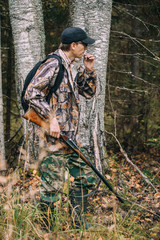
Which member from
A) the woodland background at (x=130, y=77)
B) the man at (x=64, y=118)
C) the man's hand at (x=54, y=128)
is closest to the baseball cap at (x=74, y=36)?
the man at (x=64, y=118)

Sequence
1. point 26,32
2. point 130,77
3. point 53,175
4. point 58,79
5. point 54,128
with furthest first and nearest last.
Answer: point 130,77, point 26,32, point 53,175, point 58,79, point 54,128

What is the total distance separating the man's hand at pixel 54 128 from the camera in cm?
269

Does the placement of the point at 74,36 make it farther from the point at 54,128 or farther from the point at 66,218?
the point at 66,218

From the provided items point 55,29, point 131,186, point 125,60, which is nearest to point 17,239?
point 131,186

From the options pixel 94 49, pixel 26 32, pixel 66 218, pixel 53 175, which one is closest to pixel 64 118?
pixel 53 175

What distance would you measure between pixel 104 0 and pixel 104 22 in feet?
1.20

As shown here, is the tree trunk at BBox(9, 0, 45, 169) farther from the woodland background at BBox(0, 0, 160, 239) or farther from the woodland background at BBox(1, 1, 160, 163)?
the woodland background at BBox(1, 1, 160, 163)

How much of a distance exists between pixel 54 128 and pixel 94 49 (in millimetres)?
2307

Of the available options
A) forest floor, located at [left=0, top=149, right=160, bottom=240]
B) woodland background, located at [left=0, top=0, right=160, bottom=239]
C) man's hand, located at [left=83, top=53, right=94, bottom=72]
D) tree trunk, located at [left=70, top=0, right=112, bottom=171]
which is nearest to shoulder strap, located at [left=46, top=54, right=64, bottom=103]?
man's hand, located at [left=83, top=53, right=94, bottom=72]

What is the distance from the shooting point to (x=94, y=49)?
14.7 ft

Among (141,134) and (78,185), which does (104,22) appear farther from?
(141,134)

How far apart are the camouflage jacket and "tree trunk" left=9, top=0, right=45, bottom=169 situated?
154 cm

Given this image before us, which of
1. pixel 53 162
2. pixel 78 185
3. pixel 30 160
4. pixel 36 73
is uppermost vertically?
pixel 36 73

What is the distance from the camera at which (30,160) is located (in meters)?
4.64
